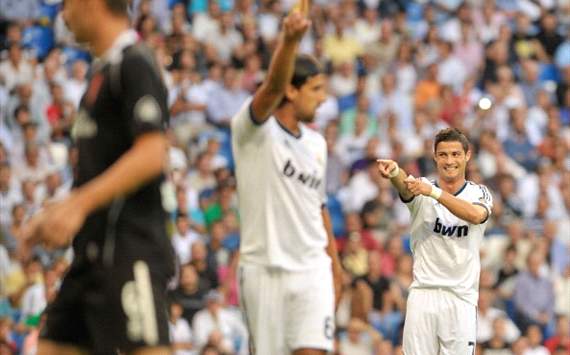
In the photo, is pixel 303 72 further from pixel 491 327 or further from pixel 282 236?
pixel 491 327

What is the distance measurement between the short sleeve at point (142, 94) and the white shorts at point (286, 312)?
2.73 meters

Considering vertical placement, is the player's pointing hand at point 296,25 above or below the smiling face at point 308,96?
above

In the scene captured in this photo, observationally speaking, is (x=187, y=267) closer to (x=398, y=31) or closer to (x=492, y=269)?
(x=492, y=269)

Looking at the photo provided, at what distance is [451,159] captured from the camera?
9961 mm

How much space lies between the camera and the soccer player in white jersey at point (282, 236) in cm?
811

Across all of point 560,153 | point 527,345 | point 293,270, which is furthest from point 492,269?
point 293,270

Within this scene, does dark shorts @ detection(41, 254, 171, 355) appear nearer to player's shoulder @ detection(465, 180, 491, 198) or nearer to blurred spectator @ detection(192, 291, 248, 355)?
player's shoulder @ detection(465, 180, 491, 198)

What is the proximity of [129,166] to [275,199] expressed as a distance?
2.86m

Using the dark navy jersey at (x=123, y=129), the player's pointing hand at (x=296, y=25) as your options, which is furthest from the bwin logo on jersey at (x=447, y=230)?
the dark navy jersey at (x=123, y=129)

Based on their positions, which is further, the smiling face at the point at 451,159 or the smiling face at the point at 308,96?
the smiling face at the point at 451,159

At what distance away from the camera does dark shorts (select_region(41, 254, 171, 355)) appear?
18.0 feet

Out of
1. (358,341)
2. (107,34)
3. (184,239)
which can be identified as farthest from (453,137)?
(184,239)

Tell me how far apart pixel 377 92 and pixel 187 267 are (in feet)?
20.8

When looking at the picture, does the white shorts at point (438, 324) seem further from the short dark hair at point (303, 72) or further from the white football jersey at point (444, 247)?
the short dark hair at point (303, 72)
